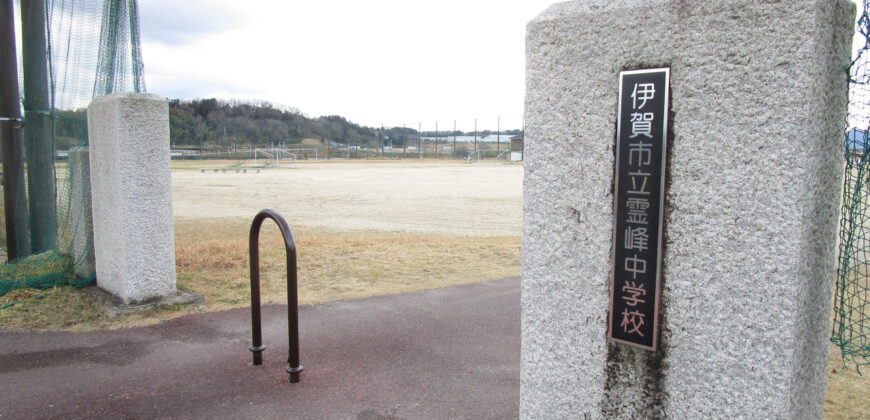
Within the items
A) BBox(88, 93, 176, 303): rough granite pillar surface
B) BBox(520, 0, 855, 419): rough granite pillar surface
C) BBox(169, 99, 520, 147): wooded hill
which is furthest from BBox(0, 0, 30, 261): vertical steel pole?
BBox(169, 99, 520, 147): wooded hill

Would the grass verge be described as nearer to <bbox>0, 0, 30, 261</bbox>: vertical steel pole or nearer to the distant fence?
<bbox>0, 0, 30, 261</bbox>: vertical steel pole

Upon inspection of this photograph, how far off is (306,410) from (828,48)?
9.67 ft

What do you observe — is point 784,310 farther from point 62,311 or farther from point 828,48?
point 62,311

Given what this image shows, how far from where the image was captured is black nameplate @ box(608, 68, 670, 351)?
1980 millimetres

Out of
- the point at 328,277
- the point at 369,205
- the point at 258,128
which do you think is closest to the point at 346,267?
the point at 328,277

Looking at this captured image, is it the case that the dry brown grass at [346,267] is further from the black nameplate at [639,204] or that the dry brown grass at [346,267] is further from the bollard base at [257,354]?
the black nameplate at [639,204]

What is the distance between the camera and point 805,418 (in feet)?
6.62

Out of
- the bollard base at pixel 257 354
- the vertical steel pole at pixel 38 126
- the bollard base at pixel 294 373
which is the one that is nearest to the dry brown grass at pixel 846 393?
the bollard base at pixel 294 373

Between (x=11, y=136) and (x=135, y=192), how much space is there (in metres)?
3.21

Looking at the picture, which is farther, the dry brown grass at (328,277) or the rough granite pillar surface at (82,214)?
the rough granite pillar surface at (82,214)

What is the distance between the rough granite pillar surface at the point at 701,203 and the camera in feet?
5.83

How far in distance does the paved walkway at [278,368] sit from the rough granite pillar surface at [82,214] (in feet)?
4.52

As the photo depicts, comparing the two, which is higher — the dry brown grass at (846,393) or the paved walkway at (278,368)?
the dry brown grass at (846,393)

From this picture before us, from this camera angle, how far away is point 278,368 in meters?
3.94
